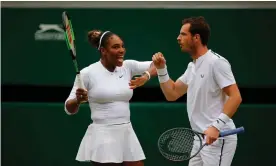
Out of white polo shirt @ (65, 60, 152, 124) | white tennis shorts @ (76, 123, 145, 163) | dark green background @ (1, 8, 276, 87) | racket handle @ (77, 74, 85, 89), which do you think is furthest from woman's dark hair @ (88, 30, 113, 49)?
dark green background @ (1, 8, 276, 87)

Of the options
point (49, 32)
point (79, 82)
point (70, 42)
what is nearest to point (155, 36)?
point (49, 32)

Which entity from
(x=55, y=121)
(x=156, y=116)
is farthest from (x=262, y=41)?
(x=55, y=121)

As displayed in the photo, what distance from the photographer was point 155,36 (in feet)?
20.1

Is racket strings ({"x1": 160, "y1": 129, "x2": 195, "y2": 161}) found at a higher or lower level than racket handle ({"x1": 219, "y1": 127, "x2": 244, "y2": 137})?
lower

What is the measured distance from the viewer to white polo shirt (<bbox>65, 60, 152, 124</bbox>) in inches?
178

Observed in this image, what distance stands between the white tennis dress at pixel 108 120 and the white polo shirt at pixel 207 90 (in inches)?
21.6

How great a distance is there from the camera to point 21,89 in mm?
6215

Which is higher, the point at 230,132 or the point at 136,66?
the point at 136,66

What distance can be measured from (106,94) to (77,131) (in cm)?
170

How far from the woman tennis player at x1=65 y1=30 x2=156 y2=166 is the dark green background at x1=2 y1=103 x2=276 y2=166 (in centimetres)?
146

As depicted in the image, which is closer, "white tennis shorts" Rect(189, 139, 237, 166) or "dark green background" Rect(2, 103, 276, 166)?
"white tennis shorts" Rect(189, 139, 237, 166)

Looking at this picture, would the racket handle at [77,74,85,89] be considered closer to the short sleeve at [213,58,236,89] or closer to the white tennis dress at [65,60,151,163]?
the white tennis dress at [65,60,151,163]

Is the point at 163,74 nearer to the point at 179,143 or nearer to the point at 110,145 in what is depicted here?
the point at 179,143

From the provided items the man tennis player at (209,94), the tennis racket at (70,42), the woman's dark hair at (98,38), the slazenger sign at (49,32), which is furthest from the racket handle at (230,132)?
the slazenger sign at (49,32)
